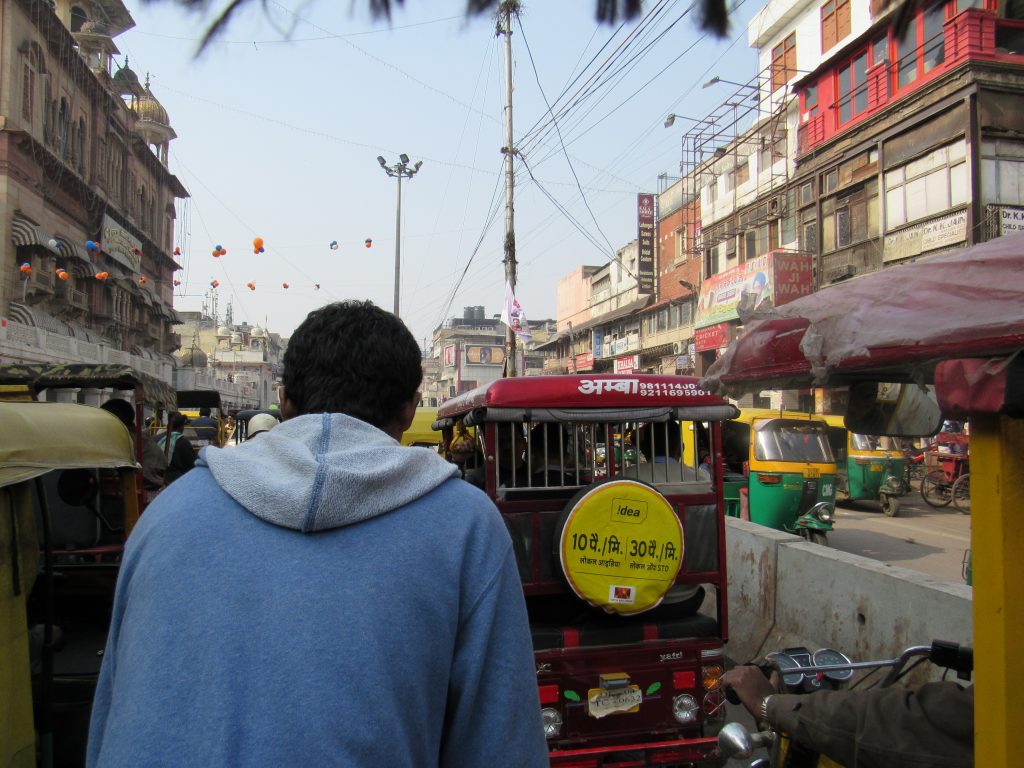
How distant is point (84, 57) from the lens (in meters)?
32.4

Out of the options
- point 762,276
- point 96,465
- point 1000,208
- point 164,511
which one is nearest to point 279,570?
point 164,511

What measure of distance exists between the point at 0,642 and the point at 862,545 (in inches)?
463

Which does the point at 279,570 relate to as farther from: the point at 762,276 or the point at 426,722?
the point at 762,276

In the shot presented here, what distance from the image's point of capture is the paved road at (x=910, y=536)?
10.3m

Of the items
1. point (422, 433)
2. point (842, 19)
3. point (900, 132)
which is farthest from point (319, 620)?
point (842, 19)

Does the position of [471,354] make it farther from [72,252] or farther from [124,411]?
[124,411]

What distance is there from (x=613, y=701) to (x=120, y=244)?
3871 cm

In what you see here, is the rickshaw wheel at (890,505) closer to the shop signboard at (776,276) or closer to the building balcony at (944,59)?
the shop signboard at (776,276)

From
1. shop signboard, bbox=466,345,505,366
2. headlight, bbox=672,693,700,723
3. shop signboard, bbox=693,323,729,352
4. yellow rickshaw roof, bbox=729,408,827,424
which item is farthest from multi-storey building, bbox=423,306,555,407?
headlight, bbox=672,693,700,723

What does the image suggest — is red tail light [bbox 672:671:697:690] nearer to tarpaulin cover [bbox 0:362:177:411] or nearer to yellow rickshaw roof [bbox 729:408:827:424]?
tarpaulin cover [bbox 0:362:177:411]

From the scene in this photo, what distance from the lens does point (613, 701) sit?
156 inches

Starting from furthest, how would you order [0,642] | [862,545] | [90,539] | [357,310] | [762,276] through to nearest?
[762,276] < [862,545] < [90,539] < [0,642] < [357,310]

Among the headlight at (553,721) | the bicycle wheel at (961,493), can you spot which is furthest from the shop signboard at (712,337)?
the headlight at (553,721)

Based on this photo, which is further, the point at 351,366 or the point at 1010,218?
the point at 1010,218
